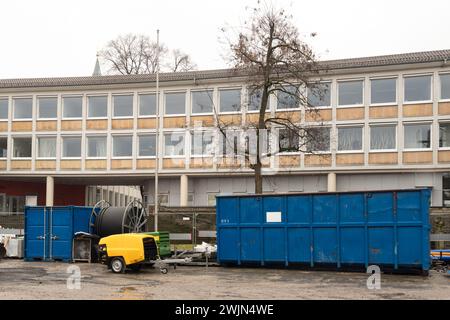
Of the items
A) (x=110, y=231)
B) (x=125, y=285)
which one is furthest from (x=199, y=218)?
(x=125, y=285)

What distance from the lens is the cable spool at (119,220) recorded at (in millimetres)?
23031

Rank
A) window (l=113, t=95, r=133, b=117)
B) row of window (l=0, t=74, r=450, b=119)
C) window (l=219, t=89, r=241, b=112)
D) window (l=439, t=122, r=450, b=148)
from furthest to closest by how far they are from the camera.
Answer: window (l=113, t=95, r=133, b=117)
window (l=219, t=89, r=241, b=112)
row of window (l=0, t=74, r=450, b=119)
window (l=439, t=122, r=450, b=148)

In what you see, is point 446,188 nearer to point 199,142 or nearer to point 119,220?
point 199,142

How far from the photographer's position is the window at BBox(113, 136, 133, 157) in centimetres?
4453

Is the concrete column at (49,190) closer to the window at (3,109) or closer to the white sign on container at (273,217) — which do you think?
the window at (3,109)

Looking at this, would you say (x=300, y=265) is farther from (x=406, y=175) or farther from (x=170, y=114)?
(x=170, y=114)

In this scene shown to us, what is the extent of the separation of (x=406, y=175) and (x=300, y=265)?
67.1 feet

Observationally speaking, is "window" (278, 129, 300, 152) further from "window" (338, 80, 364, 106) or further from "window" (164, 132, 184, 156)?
"window" (164, 132, 184, 156)

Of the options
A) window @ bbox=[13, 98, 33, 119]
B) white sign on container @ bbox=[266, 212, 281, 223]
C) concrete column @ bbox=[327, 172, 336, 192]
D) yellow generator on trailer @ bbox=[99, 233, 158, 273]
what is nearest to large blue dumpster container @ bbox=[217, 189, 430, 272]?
white sign on container @ bbox=[266, 212, 281, 223]

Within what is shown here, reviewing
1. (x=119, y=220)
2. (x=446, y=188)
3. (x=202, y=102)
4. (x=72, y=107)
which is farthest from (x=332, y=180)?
(x=72, y=107)

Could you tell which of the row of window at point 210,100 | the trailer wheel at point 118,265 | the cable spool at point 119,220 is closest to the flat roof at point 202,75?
the row of window at point 210,100

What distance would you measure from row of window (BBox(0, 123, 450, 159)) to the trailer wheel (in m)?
13.9
